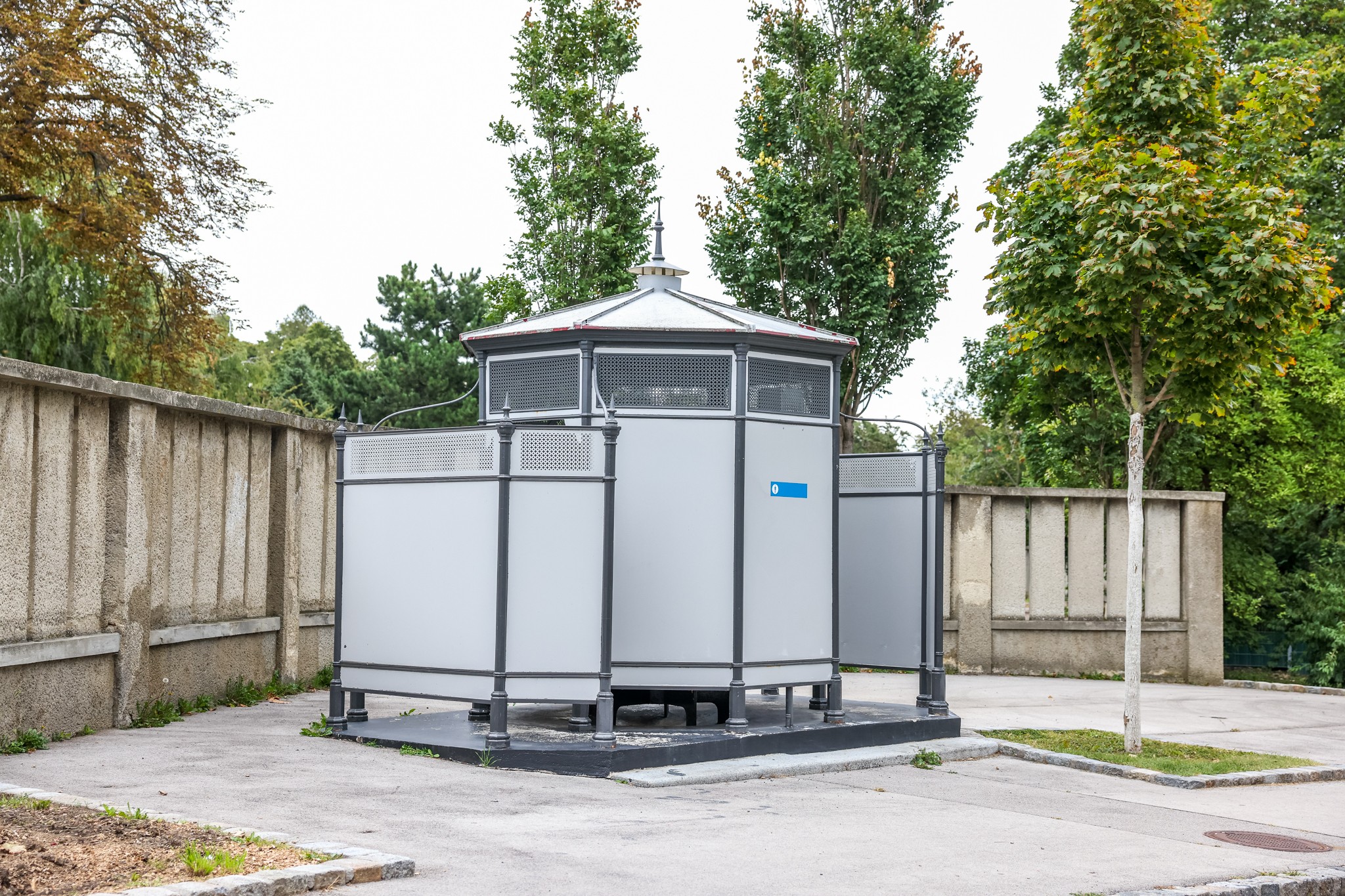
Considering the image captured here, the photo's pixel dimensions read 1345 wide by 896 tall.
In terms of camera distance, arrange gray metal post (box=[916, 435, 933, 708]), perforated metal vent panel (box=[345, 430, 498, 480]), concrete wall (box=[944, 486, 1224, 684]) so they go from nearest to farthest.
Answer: perforated metal vent panel (box=[345, 430, 498, 480]), gray metal post (box=[916, 435, 933, 708]), concrete wall (box=[944, 486, 1224, 684])

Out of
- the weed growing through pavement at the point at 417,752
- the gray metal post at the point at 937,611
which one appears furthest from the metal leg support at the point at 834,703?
the weed growing through pavement at the point at 417,752

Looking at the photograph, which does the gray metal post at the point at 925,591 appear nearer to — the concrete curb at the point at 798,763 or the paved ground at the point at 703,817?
the concrete curb at the point at 798,763

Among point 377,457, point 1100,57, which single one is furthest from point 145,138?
point 1100,57

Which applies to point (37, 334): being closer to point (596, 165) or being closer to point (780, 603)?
point (596, 165)

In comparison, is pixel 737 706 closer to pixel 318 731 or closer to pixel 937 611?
pixel 937 611

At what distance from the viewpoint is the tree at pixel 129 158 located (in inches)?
894

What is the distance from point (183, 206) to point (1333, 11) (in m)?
22.9

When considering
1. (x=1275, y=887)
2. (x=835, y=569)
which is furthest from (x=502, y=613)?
(x=1275, y=887)

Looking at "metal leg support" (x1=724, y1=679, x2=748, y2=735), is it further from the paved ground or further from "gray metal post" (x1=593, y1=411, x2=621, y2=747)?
"gray metal post" (x1=593, y1=411, x2=621, y2=747)

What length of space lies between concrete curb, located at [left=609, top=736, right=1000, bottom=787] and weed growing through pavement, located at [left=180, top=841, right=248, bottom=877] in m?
3.58

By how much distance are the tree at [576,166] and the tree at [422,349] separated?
1720cm

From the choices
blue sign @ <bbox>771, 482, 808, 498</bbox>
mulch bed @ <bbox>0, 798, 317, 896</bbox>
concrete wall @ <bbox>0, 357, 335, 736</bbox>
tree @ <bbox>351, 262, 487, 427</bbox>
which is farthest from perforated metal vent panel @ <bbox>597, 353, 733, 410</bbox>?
tree @ <bbox>351, 262, 487, 427</bbox>

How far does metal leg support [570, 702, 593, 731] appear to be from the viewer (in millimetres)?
10141

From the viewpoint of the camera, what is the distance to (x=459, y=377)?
47.5 meters
